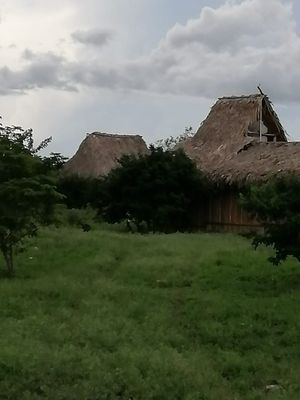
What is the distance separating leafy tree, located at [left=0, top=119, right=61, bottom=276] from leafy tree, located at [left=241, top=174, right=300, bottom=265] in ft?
11.9

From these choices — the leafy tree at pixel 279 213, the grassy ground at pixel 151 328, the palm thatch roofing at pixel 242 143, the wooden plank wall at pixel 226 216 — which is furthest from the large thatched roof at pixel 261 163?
the leafy tree at pixel 279 213

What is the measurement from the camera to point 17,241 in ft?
47.2

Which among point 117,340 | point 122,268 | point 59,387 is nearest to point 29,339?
point 117,340

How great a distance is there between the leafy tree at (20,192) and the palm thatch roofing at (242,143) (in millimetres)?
11747

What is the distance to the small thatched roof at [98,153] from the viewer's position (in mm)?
37594

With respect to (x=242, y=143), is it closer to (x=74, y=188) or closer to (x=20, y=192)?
(x=74, y=188)

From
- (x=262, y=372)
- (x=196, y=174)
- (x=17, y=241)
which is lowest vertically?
(x=262, y=372)

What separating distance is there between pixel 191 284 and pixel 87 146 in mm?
25838

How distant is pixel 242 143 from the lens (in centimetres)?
2956

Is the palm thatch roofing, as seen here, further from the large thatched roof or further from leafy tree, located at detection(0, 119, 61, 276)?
leafy tree, located at detection(0, 119, 61, 276)

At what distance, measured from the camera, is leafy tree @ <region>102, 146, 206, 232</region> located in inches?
1016

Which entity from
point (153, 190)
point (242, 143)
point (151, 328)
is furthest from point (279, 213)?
point (242, 143)

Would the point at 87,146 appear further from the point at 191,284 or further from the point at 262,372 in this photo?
the point at 262,372

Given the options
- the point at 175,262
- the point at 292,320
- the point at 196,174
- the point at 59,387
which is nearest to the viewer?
the point at 59,387
